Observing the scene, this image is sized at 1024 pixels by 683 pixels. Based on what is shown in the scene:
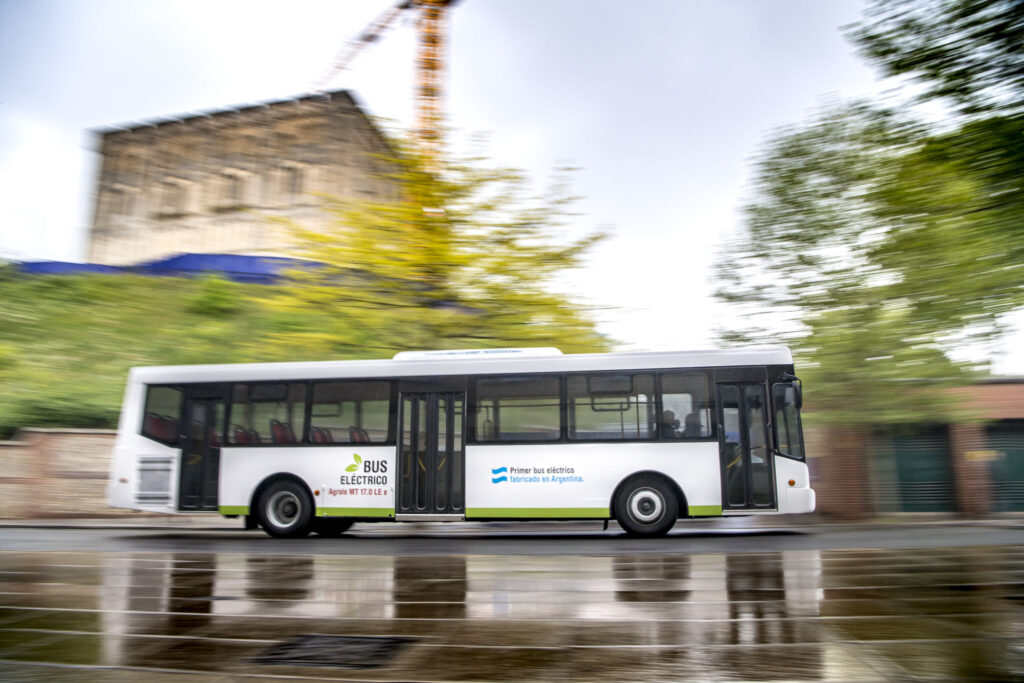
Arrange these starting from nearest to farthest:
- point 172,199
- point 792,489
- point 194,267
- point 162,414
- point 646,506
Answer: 1. point 792,489
2. point 646,506
3. point 162,414
4. point 194,267
5. point 172,199

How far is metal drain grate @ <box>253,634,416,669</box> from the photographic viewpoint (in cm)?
476

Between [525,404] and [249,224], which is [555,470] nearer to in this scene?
[525,404]

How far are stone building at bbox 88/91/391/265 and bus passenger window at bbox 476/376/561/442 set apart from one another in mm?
37261

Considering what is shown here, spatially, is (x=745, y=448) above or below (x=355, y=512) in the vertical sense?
above

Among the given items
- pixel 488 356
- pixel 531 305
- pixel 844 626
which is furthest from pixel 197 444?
pixel 844 626

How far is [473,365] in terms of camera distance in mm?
13719

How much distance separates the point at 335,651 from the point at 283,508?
946 cm

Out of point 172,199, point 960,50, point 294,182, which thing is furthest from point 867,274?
point 172,199

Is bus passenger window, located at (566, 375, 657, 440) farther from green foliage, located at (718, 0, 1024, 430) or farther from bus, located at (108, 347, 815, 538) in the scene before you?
green foliage, located at (718, 0, 1024, 430)

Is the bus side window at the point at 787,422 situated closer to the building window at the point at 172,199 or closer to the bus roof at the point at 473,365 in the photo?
the bus roof at the point at 473,365

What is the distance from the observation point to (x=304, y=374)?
1413 centimetres

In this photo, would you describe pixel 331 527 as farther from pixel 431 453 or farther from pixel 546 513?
pixel 546 513

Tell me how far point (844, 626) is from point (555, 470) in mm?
7787

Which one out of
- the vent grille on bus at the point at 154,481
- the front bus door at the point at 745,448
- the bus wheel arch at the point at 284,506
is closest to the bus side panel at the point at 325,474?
the bus wheel arch at the point at 284,506
